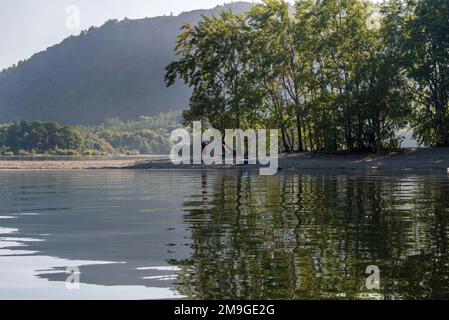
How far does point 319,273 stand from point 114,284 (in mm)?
3460

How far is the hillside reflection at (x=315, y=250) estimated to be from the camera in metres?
9.73

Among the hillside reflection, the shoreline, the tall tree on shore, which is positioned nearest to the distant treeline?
the tall tree on shore

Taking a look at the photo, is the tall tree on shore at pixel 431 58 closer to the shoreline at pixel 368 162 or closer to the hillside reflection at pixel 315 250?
the shoreline at pixel 368 162

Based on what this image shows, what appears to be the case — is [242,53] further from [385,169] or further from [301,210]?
[301,210]

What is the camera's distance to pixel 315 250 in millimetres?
13133

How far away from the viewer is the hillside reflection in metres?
9.73

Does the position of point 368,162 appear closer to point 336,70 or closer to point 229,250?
point 336,70

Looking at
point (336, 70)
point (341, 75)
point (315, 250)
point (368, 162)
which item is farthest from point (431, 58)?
point (315, 250)

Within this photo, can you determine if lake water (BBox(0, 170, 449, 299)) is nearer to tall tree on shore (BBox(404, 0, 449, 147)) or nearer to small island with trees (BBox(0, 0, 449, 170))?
small island with trees (BBox(0, 0, 449, 170))

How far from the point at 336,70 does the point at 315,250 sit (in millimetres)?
63172

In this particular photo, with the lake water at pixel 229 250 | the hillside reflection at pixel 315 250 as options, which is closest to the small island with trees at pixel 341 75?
the hillside reflection at pixel 315 250

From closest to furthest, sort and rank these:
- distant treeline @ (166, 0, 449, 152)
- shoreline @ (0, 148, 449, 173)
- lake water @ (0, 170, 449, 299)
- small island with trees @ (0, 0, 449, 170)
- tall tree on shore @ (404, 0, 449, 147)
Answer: lake water @ (0, 170, 449, 299)
shoreline @ (0, 148, 449, 173)
tall tree on shore @ (404, 0, 449, 147)
small island with trees @ (0, 0, 449, 170)
distant treeline @ (166, 0, 449, 152)

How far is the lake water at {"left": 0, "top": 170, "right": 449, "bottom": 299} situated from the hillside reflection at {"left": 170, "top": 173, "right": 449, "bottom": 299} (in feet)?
0.07

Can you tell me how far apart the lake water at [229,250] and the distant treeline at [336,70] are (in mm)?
46881
